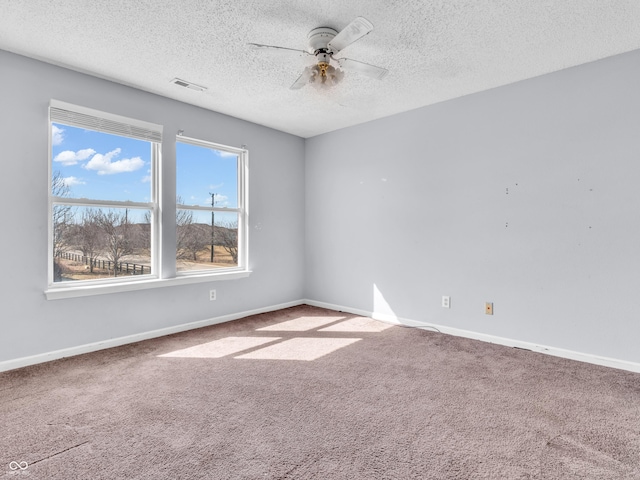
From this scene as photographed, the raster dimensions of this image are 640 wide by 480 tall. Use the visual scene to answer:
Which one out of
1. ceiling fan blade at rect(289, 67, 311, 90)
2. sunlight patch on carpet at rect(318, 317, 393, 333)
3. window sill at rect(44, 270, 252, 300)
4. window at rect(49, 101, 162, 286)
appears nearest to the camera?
ceiling fan blade at rect(289, 67, 311, 90)

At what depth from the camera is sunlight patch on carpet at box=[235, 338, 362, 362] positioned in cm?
289

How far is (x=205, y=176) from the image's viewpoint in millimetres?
3971

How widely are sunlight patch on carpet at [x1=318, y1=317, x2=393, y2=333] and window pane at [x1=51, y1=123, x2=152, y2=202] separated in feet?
7.93

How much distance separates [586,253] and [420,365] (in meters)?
1.65

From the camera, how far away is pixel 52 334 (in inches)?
110

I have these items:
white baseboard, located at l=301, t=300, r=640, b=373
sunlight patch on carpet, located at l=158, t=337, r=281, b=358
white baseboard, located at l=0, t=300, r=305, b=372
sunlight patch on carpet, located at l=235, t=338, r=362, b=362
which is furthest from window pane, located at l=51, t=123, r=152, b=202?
white baseboard, located at l=301, t=300, r=640, b=373

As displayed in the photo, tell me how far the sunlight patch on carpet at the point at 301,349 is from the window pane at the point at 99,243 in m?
1.53

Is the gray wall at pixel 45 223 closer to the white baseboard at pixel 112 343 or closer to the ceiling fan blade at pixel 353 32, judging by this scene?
the white baseboard at pixel 112 343

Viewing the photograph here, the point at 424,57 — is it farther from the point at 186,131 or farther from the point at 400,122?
the point at 186,131

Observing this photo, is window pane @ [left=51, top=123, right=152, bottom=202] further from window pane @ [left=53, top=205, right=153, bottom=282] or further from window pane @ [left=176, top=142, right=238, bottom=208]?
window pane @ [left=176, top=142, right=238, bottom=208]

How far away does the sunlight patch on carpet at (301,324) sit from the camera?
3.71 meters

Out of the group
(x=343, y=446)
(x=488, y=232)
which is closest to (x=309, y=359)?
(x=343, y=446)

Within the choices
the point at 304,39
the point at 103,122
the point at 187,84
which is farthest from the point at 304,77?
the point at 103,122

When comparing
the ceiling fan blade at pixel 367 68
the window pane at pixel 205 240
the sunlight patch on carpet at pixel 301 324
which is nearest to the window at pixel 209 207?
the window pane at pixel 205 240
